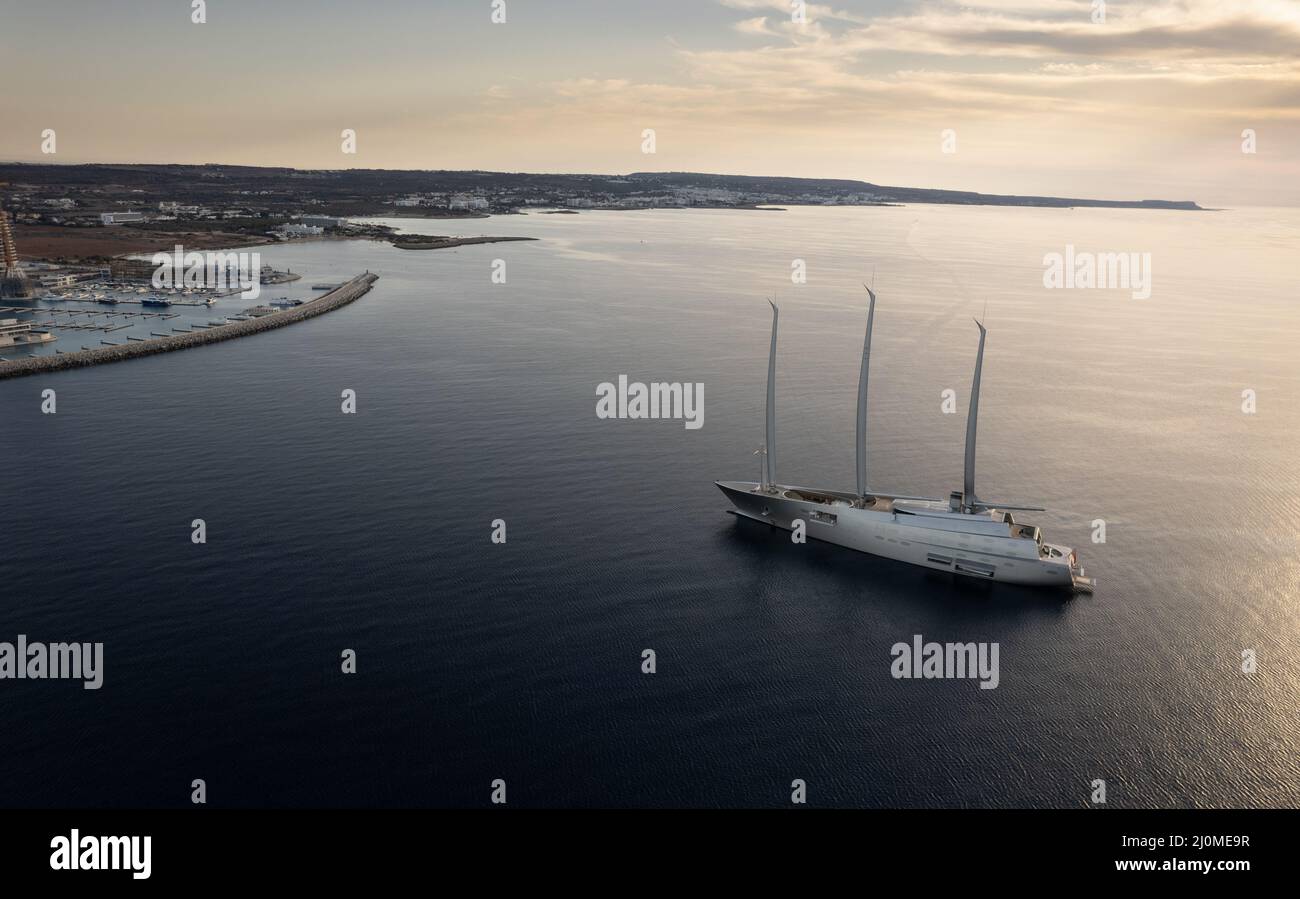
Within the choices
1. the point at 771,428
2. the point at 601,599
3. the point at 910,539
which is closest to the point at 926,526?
the point at 910,539

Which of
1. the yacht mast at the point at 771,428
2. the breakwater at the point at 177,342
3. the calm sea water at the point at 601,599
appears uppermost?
the breakwater at the point at 177,342

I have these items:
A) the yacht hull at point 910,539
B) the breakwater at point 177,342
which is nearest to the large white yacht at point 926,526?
the yacht hull at point 910,539

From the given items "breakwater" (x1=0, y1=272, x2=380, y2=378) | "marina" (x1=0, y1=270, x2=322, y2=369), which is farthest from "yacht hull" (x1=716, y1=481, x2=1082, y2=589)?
"marina" (x1=0, y1=270, x2=322, y2=369)

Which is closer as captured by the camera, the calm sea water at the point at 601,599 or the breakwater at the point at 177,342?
the calm sea water at the point at 601,599

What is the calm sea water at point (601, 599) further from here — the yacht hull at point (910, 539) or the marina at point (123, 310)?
the marina at point (123, 310)

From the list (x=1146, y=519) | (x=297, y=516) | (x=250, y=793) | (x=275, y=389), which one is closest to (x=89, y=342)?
(x=275, y=389)

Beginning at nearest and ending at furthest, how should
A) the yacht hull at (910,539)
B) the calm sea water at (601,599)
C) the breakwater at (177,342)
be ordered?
1. the calm sea water at (601,599)
2. the yacht hull at (910,539)
3. the breakwater at (177,342)

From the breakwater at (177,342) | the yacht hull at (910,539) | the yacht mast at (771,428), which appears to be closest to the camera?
the yacht hull at (910,539)

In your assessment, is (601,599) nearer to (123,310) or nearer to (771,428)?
(771,428)
